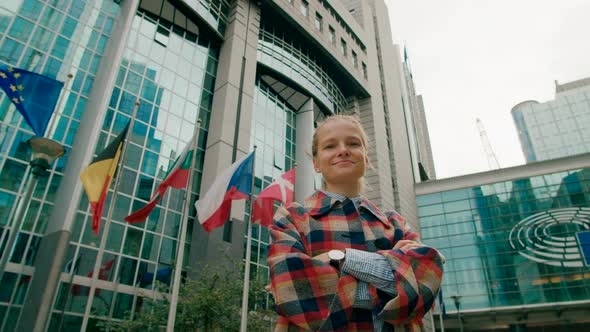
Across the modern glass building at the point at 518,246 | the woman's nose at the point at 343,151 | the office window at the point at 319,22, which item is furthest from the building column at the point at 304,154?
the woman's nose at the point at 343,151

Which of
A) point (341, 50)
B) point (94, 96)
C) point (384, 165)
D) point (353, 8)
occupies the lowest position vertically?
point (94, 96)

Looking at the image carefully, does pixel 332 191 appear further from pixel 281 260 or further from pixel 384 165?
pixel 384 165

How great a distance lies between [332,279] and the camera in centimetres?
157

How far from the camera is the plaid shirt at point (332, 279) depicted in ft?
4.88

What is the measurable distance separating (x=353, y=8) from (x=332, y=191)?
50979 millimetres

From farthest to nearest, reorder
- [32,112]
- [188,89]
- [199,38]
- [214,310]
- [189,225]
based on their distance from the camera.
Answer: [199,38] → [188,89] → [189,225] → [214,310] → [32,112]

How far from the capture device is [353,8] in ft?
158

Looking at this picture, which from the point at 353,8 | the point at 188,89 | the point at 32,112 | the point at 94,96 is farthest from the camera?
the point at 353,8

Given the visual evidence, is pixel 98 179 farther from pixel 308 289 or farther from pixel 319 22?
pixel 319 22

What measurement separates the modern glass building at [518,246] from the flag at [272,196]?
24811 millimetres

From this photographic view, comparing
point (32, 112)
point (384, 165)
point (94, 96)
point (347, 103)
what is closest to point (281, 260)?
point (32, 112)

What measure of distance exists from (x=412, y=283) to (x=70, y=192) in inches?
664

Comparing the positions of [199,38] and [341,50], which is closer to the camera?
[199,38]

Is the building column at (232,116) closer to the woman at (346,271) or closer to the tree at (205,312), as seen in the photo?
the tree at (205,312)
